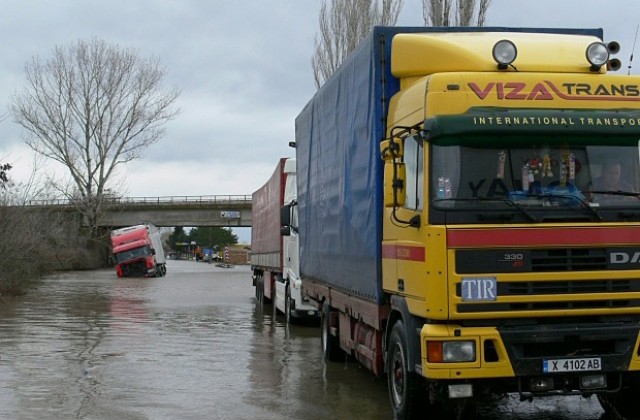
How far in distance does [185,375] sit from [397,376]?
14.1 feet

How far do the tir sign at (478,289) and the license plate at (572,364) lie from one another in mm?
742

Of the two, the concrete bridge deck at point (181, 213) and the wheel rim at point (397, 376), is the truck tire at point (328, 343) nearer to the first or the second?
the wheel rim at point (397, 376)

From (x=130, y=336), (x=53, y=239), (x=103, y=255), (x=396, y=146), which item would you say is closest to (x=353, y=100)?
(x=396, y=146)

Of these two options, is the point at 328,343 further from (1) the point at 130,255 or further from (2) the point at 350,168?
(1) the point at 130,255

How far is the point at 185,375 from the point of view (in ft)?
37.1

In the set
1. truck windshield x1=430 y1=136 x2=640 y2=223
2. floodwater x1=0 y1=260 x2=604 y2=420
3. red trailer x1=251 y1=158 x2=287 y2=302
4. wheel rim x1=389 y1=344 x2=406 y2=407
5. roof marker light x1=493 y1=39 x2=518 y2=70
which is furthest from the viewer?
red trailer x1=251 y1=158 x2=287 y2=302

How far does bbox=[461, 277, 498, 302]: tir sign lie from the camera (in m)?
6.79

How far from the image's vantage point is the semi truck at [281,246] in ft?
57.4

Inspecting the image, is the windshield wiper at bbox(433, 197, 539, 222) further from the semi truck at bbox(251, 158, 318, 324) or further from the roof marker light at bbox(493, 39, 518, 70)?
the semi truck at bbox(251, 158, 318, 324)

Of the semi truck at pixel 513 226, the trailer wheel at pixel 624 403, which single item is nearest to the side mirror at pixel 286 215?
the semi truck at pixel 513 226

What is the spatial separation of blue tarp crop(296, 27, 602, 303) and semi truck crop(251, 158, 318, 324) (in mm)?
3105

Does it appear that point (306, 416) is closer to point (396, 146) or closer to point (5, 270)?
point (396, 146)

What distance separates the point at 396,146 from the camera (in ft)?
24.4

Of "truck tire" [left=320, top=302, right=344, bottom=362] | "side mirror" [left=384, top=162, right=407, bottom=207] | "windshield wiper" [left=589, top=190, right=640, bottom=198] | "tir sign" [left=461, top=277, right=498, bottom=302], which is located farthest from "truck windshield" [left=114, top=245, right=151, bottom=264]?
"windshield wiper" [left=589, top=190, right=640, bottom=198]
